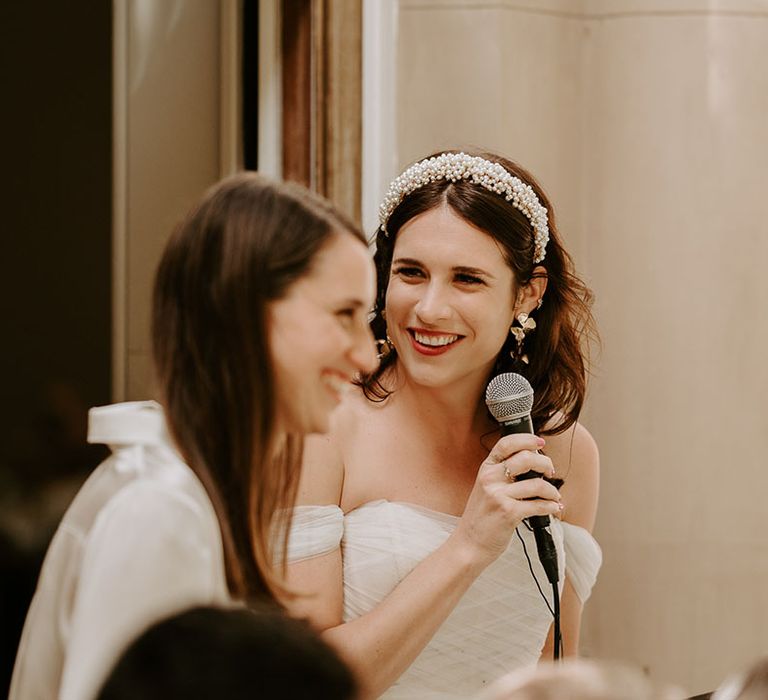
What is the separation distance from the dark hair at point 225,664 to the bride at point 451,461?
51.4 inches

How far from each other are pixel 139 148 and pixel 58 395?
2.75 feet

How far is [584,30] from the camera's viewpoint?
12.1ft

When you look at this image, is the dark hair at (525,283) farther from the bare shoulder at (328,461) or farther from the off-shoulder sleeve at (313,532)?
the off-shoulder sleeve at (313,532)

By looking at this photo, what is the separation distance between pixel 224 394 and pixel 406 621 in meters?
1.06

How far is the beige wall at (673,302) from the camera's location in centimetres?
367

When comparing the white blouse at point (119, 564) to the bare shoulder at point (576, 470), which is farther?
the bare shoulder at point (576, 470)

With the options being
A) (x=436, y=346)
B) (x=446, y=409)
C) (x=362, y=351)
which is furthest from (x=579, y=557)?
(x=362, y=351)

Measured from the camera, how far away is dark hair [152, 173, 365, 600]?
1367 millimetres

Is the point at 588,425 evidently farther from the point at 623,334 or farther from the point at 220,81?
the point at 220,81

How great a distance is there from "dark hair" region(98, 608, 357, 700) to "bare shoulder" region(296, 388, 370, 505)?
1383 mm

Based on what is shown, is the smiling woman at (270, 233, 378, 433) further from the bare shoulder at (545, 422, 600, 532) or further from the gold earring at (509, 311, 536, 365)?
the bare shoulder at (545, 422, 600, 532)

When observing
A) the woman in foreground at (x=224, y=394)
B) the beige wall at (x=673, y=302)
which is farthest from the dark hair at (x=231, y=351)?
the beige wall at (x=673, y=302)

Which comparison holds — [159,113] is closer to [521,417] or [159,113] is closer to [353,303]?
[521,417]

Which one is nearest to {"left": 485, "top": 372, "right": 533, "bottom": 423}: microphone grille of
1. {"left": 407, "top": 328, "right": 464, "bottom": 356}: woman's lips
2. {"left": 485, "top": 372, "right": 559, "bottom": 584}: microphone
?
{"left": 485, "top": 372, "right": 559, "bottom": 584}: microphone
